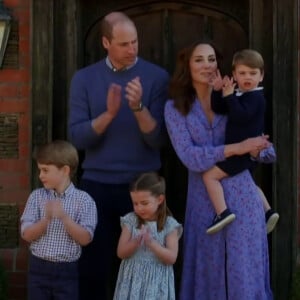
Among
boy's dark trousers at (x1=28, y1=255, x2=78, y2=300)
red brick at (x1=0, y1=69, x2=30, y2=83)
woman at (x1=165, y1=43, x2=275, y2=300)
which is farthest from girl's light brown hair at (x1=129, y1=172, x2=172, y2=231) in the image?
red brick at (x1=0, y1=69, x2=30, y2=83)

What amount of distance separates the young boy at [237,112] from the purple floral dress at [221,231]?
0.19 ft

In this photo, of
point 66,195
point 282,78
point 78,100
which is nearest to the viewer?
point 66,195

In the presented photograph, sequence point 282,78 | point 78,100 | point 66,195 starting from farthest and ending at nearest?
point 282,78 → point 78,100 → point 66,195

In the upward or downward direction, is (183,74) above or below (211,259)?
above

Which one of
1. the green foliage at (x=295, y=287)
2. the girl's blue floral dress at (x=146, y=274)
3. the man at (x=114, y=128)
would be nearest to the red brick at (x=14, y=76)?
the man at (x=114, y=128)

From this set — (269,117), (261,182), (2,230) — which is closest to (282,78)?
(269,117)

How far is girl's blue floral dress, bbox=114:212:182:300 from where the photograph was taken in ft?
14.7

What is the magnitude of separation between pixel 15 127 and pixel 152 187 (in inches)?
52.7

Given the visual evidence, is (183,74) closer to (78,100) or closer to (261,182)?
(78,100)

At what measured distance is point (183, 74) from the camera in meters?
4.62

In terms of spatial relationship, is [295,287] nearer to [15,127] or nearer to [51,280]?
[51,280]

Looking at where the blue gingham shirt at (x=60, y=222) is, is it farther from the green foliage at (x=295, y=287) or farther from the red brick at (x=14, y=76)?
the green foliage at (x=295, y=287)

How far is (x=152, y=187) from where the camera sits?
444 cm

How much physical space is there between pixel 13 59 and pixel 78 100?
2.69 feet
